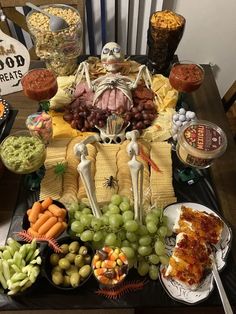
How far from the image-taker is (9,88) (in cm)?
140

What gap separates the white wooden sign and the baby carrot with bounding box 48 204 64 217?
0.67 meters

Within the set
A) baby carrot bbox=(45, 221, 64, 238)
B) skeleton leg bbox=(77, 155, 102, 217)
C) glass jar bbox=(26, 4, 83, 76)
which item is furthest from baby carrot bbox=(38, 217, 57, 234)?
glass jar bbox=(26, 4, 83, 76)

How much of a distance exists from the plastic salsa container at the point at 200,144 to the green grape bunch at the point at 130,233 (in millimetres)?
217

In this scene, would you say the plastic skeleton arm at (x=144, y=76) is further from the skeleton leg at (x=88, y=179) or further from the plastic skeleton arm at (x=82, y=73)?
the skeleton leg at (x=88, y=179)

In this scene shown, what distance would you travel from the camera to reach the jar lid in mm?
994

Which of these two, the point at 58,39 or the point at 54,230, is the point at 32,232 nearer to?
the point at 54,230

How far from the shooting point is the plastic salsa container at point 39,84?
122 cm

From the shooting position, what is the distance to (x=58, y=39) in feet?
4.52

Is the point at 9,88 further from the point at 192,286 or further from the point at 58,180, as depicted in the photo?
the point at 192,286

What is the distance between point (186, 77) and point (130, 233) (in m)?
0.68

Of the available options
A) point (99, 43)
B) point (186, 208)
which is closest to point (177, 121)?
point (186, 208)

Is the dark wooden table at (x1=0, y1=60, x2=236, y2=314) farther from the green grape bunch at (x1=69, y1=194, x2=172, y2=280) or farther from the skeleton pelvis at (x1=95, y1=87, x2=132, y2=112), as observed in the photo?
the skeleton pelvis at (x1=95, y1=87, x2=132, y2=112)

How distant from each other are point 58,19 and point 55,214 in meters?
Answer: 0.83

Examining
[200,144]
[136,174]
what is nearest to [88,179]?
[136,174]
